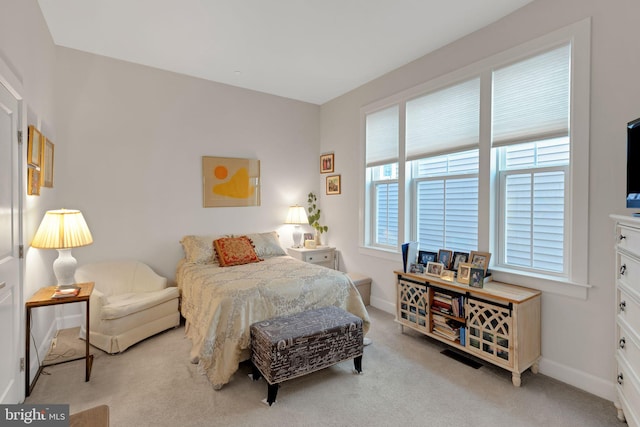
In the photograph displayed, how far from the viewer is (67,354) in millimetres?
2770

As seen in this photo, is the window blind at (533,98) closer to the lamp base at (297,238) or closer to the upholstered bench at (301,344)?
the upholstered bench at (301,344)

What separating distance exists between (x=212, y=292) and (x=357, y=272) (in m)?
2.22

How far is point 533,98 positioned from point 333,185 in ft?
8.80

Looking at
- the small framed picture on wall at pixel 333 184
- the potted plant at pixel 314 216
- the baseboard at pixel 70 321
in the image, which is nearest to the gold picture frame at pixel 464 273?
the small framed picture on wall at pixel 333 184

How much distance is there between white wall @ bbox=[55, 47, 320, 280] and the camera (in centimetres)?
335

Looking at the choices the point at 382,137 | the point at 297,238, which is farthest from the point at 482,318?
the point at 297,238

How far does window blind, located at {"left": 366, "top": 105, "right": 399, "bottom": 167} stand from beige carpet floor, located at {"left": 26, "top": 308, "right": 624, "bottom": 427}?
226 centimetres

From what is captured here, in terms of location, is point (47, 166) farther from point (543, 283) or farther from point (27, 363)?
point (543, 283)

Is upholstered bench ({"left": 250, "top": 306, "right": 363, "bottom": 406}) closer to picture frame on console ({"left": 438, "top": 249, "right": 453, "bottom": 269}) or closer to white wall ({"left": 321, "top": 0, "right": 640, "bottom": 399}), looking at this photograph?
picture frame on console ({"left": 438, "top": 249, "right": 453, "bottom": 269})

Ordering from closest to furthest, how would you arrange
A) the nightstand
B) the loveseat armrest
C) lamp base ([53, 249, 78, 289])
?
1. lamp base ([53, 249, 78, 289])
2. the loveseat armrest
3. the nightstand

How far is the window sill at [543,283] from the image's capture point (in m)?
2.28

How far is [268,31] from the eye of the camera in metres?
2.90

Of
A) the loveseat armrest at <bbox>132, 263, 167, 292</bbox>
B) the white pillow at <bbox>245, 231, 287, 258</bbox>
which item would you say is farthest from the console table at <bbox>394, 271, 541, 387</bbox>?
the loveseat armrest at <bbox>132, 263, 167, 292</bbox>

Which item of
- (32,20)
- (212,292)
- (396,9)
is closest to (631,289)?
(396,9)
